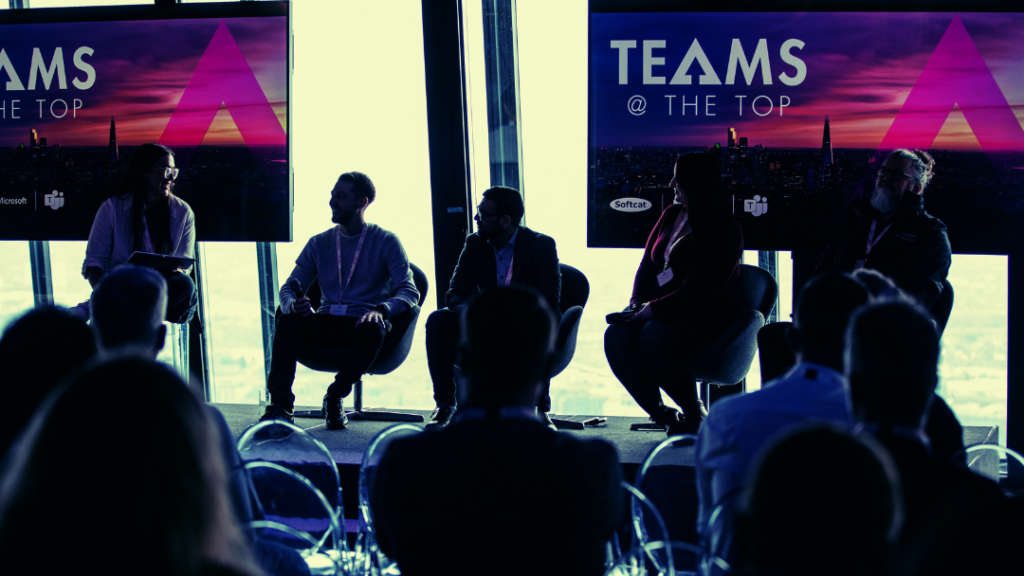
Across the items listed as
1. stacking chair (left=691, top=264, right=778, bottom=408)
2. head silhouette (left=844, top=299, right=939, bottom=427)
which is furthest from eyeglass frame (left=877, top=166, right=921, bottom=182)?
head silhouette (left=844, top=299, right=939, bottom=427)

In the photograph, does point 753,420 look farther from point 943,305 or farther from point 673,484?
point 943,305

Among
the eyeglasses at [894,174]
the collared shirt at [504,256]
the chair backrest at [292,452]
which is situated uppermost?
the eyeglasses at [894,174]

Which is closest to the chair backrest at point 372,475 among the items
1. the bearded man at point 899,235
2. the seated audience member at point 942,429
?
the seated audience member at point 942,429

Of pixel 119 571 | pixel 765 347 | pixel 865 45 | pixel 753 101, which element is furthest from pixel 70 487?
pixel 865 45

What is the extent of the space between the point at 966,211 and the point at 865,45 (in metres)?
0.98

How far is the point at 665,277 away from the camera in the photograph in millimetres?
3861

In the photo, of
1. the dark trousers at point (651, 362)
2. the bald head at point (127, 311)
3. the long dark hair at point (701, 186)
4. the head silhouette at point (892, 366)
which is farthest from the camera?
the long dark hair at point (701, 186)

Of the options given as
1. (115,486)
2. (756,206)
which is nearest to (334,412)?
(756,206)

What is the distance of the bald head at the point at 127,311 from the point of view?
2014mm

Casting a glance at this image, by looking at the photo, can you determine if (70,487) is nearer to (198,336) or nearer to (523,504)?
(523,504)

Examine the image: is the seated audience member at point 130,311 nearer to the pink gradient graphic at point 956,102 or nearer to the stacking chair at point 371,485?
the stacking chair at point 371,485

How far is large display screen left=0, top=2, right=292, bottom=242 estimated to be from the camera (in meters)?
4.47

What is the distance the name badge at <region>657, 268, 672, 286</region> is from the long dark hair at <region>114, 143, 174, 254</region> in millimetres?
2650

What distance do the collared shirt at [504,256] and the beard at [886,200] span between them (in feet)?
5.94
